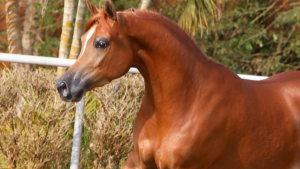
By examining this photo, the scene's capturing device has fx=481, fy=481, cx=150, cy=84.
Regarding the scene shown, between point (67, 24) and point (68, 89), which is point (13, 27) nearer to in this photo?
point (67, 24)

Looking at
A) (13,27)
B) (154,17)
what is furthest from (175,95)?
(13,27)

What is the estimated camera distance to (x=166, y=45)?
315 cm

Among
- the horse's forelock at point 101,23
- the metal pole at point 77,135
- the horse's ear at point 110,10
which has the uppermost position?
the horse's ear at point 110,10

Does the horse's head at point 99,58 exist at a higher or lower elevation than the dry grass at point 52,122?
higher

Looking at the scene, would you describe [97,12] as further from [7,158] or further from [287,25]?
[287,25]

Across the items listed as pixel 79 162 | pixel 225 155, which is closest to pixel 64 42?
pixel 79 162

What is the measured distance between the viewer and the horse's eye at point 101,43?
304 cm

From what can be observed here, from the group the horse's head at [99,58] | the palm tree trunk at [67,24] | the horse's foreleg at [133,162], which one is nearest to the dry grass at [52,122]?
the horse's foreleg at [133,162]

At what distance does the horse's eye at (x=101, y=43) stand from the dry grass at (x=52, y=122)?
4.59 feet

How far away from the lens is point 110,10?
3.03m

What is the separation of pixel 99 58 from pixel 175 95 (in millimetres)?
559


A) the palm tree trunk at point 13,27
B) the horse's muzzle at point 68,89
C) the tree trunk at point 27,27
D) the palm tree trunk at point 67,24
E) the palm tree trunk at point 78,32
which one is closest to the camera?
the horse's muzzle at point 68,89

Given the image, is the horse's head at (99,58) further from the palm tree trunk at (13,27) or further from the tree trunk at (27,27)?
the tree trunk at (27,27)

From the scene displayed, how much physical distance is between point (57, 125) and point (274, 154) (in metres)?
1.99
